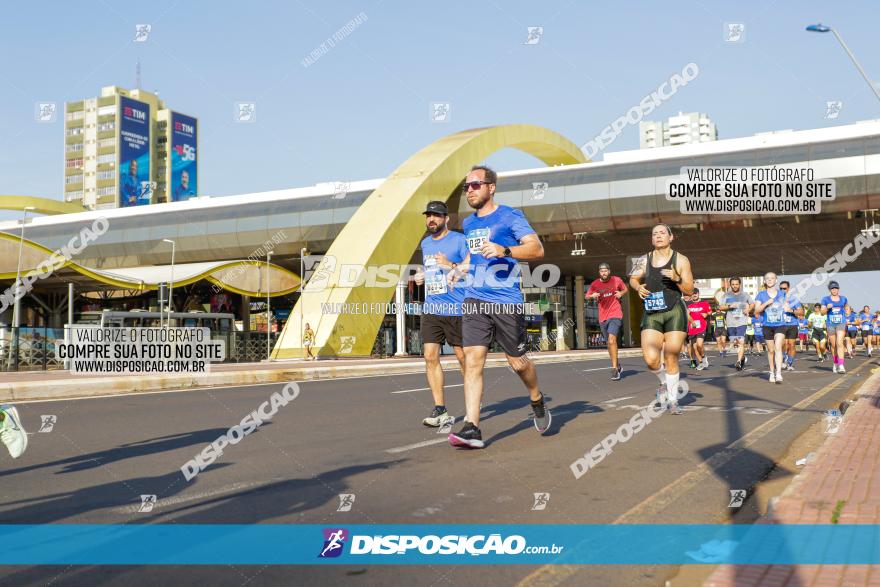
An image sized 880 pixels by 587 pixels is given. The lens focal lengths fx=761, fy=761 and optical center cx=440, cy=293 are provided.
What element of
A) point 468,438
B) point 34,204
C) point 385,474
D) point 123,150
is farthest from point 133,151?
point 385,474

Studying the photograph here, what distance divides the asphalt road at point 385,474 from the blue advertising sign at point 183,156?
13072 cm

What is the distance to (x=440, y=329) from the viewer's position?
7328 mm

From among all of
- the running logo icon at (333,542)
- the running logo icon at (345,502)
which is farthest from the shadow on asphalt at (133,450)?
the running logo icon at (333,542)

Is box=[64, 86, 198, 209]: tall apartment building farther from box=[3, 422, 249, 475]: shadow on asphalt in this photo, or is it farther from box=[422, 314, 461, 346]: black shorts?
box=[422, 314, 461, 346]: black shorts

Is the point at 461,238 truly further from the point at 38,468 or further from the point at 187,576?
the point at 187,576

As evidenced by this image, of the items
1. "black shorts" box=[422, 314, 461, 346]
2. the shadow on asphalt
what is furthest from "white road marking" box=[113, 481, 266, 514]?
"black shorts" box=[422, 314, 461, 346]

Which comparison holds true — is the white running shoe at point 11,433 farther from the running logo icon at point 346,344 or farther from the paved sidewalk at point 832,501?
the running logo icon at point 346,344

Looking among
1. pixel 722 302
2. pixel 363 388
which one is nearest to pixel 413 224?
pixel 722 302

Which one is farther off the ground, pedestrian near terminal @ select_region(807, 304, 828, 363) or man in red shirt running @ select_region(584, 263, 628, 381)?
→ man in red shirt running @ select_region(584, 263, 628, 381)

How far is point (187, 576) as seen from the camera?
287cm

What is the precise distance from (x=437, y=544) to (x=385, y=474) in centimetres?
158

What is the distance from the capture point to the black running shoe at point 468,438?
577 centimetres

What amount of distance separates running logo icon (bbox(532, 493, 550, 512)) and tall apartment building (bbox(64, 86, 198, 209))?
128255 millimetres

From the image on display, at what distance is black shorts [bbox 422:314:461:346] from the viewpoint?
7266mm
